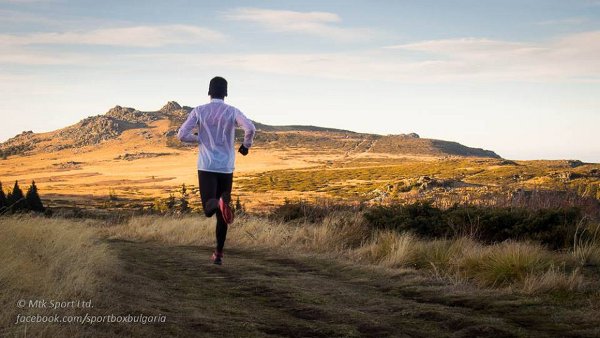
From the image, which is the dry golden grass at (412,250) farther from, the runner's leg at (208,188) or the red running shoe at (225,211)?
the runner's leg at (208,188)

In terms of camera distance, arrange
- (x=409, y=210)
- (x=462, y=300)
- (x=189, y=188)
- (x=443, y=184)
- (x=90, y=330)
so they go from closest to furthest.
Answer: (x=90, y=330) < (x=462, y=300) < (x=409, y=210) < (x=443, y=184) < (x=189, y=188)

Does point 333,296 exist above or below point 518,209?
below

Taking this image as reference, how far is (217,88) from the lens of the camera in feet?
27.2

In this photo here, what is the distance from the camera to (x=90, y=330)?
Answer: 4.41 m

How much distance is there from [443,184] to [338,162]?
128702 mm

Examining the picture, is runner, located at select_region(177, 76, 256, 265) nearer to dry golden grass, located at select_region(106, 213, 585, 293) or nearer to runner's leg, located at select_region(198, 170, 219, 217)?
runner's leg, located at select_region(198, 170, 219, 217)

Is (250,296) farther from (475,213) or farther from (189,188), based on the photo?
(189,188)

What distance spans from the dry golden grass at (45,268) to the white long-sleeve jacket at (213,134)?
196 centimetres

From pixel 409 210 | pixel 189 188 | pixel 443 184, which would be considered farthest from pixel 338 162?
pixel 409 210

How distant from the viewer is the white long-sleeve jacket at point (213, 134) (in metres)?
8.09

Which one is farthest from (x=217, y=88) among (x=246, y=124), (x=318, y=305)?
(x=318, y=305)

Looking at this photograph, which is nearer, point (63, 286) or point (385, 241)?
point (63, 286)

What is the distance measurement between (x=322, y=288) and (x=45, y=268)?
323 centimetres

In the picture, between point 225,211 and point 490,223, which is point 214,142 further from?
point 490,223
